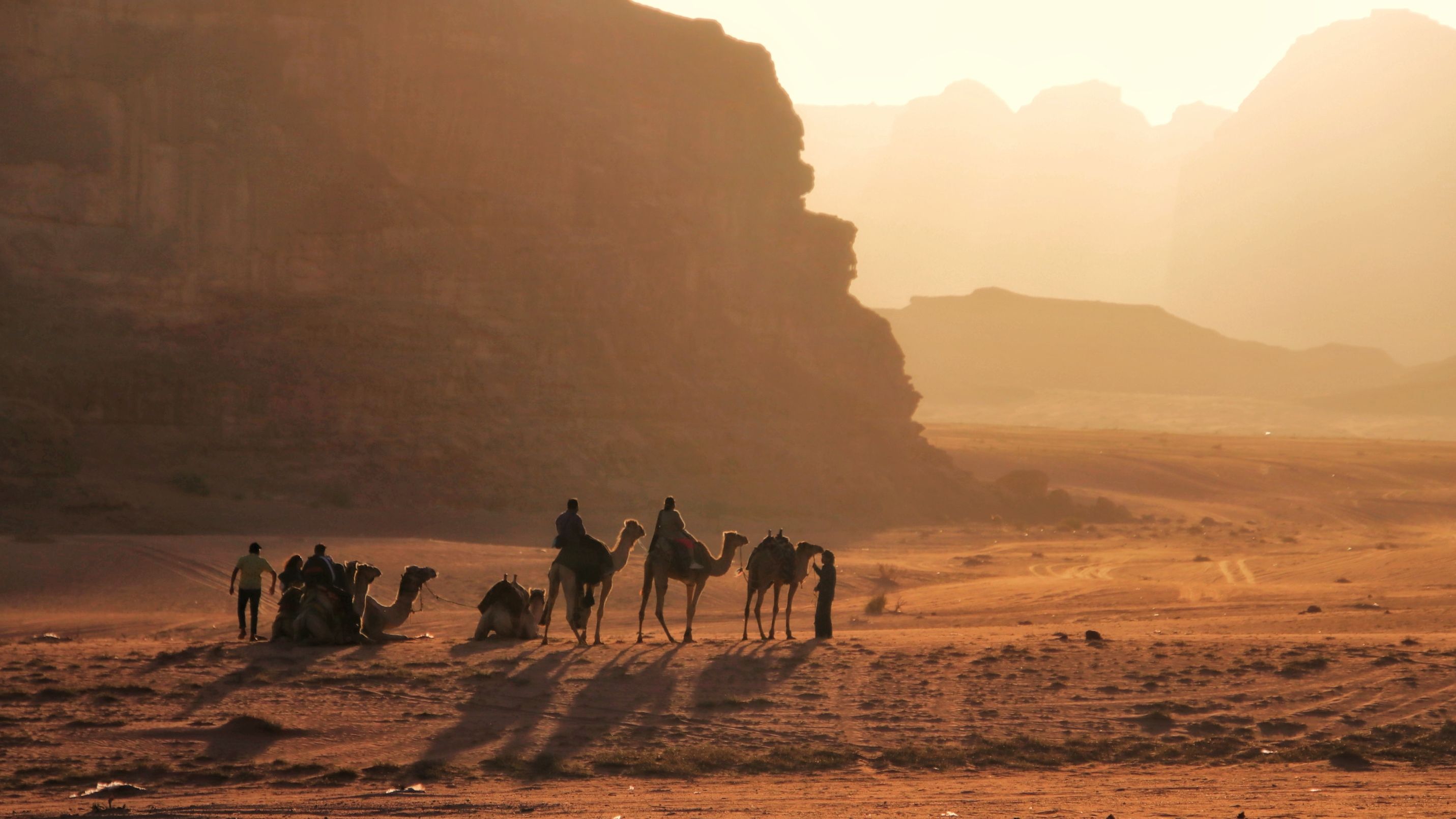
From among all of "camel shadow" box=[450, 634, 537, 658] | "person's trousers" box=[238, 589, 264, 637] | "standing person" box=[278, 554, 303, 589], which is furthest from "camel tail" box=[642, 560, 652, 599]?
"person's trousers" box=[238, 589, 264, 637]

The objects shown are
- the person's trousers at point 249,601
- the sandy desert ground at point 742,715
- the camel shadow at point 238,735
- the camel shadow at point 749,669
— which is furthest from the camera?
the person's trousers at point 249,601

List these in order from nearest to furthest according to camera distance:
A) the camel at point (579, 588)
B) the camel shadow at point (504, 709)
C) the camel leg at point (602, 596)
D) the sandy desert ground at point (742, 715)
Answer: the sandy desert ground at point (742, 715) → the camel shadow at point (504, 709) → the camel at point (579, 588) → the camel leg at point (602, 596)

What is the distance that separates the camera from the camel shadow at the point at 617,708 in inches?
435

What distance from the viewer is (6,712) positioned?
10.9 meters

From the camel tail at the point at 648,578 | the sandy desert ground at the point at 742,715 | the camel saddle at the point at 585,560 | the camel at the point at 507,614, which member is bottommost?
the sandy desert ground at the point at 742,715

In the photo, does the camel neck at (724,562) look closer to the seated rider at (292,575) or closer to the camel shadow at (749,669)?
the camel shadow at (749,669)

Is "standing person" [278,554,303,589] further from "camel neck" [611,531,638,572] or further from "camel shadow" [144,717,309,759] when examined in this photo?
"camel shadow" [144,717,309,759]

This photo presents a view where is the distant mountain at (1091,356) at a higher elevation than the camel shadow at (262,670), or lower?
higher

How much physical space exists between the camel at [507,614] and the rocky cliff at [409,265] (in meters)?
20.1

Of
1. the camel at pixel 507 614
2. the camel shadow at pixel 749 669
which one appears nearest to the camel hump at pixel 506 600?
the camel at pixel 507 614

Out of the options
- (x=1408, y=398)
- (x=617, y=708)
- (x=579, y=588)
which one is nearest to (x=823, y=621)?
(x=579, y=588)

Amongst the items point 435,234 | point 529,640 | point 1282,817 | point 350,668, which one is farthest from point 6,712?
point 435,234

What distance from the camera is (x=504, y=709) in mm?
11852

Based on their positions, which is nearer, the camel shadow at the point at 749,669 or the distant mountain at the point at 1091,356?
the camel shadow at the point at 749,669
